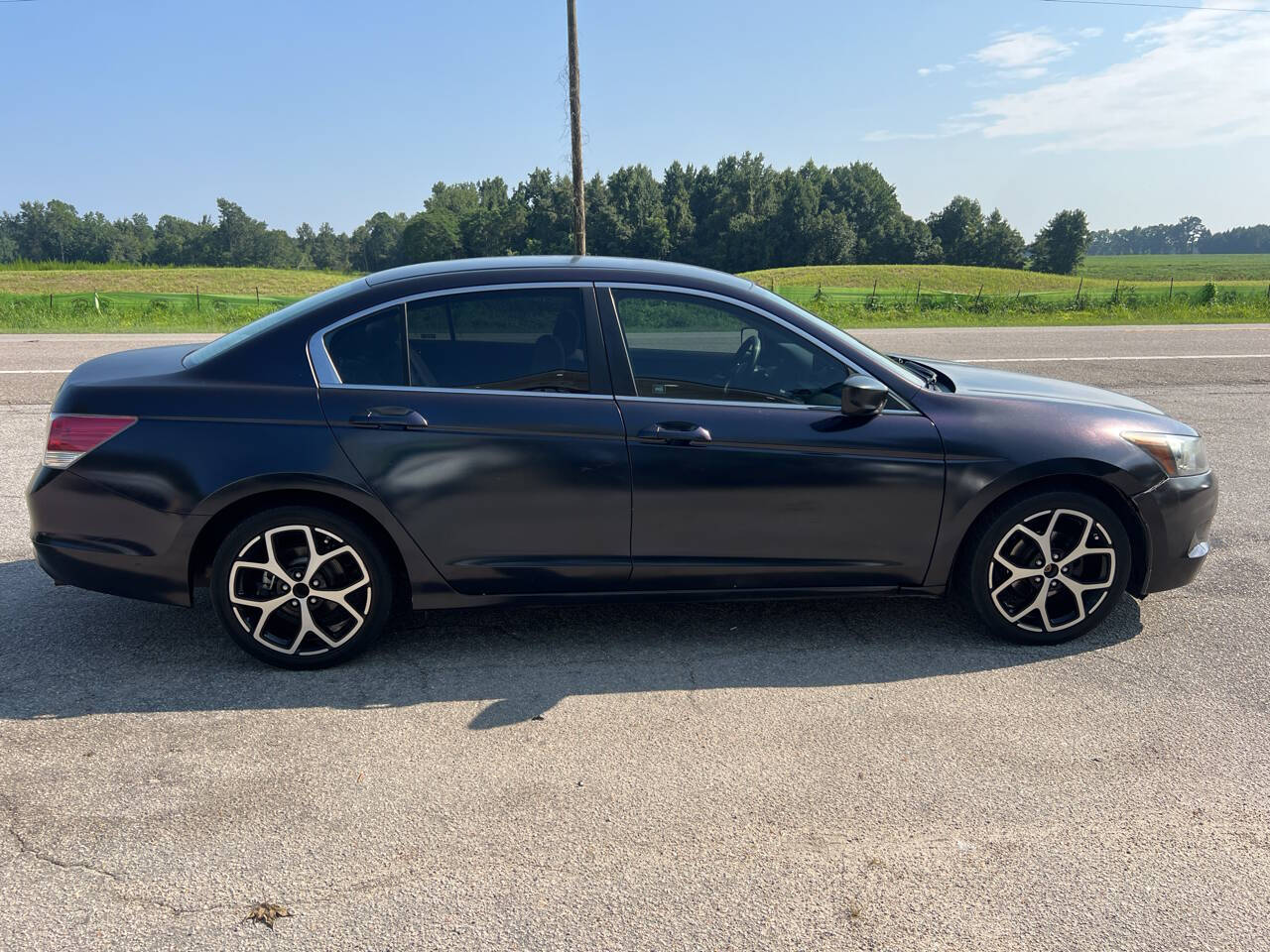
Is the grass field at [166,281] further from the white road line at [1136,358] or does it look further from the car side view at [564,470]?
the car side view at [564,470]

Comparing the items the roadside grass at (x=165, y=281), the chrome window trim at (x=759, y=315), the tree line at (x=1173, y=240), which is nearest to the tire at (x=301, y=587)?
the chrome window trim at (x=759, y=315)

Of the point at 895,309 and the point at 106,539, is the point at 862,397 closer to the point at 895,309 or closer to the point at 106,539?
the point at 106,539

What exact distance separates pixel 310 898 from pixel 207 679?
5.19 ft

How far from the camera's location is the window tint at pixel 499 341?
3.92 meters

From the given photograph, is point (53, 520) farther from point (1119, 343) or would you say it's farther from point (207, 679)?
point (1119, 343)

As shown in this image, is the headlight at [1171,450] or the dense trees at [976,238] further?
the dense trees at [976,238]

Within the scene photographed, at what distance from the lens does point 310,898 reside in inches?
99.2

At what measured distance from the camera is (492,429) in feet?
12.5

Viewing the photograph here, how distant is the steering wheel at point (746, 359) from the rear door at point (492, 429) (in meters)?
0.54

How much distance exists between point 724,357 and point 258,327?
1.98 metres

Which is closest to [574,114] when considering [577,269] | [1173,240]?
[577,269]

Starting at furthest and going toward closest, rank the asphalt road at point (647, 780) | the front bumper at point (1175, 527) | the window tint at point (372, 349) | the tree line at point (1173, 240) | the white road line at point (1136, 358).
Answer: the tree line at point (1173, 240) → the white road line at point (1136, 358) → the front bumper at point (1175, 527) → the window tint at point (372, 349) → the asphalt road at point (647, 780)

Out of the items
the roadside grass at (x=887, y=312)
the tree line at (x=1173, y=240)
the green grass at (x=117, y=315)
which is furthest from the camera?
the tree line at (x=1173, y=240)

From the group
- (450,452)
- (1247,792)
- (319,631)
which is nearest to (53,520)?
(319,631)
